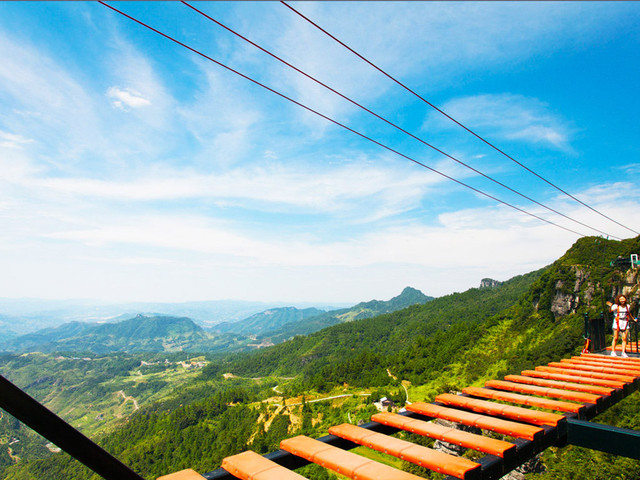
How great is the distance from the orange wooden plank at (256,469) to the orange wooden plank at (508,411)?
3.76 m

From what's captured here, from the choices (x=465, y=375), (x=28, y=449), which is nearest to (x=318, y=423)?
(x=465, y=375)

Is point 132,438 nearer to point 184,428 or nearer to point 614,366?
point 184,428

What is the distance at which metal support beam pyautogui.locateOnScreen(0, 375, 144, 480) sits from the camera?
2.28 m

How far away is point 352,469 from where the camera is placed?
3.73 meters

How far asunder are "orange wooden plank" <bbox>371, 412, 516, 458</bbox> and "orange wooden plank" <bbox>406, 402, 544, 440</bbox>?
20 centimetres

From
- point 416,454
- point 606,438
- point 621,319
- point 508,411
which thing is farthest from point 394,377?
point 416,454

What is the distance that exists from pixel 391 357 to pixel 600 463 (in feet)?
359

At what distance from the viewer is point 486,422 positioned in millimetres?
5145

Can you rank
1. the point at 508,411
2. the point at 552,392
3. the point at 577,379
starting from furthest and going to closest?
1. the point at 577,379
2. the point at 552,392
3. the point at 508,411

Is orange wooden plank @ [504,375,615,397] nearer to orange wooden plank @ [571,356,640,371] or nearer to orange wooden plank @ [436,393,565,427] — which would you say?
orange wooden plank @ [436,393,565,427]

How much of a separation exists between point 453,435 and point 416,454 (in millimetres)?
954

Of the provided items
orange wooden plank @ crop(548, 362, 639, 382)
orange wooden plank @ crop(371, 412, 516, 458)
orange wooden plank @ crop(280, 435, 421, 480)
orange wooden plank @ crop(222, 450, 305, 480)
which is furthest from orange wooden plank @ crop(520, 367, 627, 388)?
orange wooden plank @ crop(222, 450, 305, 480)

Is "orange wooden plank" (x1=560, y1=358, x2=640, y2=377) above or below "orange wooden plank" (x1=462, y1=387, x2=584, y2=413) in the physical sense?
above

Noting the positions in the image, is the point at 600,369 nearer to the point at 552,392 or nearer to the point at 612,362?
the point at 612,362
